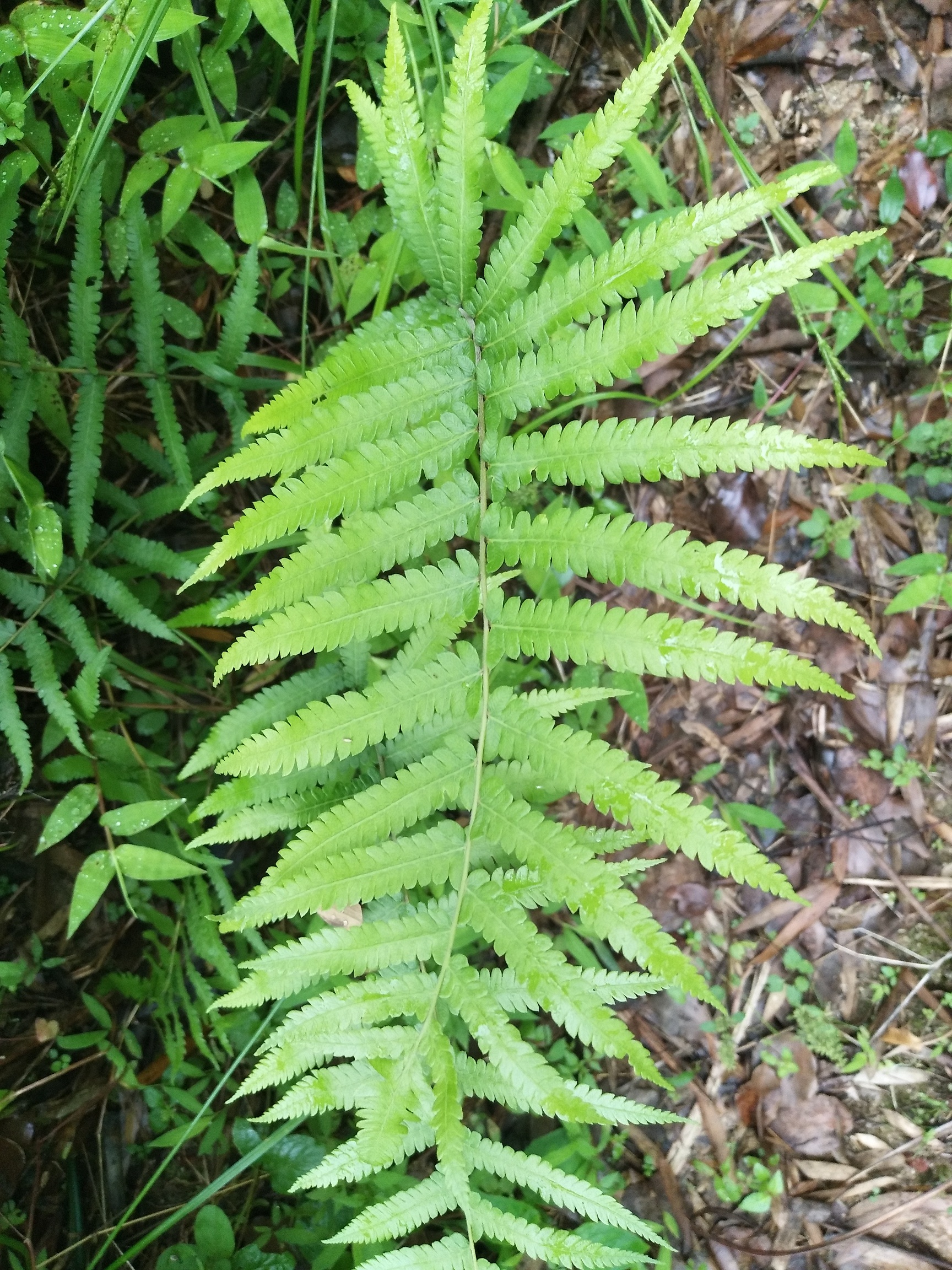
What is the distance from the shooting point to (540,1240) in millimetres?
1673

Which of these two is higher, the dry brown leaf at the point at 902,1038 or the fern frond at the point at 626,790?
the fern frond at the point at 626,790

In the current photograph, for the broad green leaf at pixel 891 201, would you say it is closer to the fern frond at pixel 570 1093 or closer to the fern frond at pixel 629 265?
the fern frond at pixel 629 265

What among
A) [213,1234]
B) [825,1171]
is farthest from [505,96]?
[825,1171]

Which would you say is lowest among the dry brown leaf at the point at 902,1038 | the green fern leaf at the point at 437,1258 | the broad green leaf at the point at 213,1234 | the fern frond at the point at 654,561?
the dry brown leaf at the point at 902,1038

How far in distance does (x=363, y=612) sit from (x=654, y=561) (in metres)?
0.56

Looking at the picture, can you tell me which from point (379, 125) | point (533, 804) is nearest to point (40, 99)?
point (379, 125)

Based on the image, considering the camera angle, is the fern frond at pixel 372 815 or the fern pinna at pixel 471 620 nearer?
the fern pinna at pixel 471 620

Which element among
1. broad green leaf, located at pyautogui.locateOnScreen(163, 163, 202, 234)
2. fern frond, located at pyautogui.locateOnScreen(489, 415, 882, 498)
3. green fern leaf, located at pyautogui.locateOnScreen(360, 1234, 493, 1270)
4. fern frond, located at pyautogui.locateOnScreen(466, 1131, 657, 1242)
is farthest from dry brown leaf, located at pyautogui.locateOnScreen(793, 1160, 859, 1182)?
broad green leaf, located at pyautogui.locateOnScreen(163, 163, 202, 234)

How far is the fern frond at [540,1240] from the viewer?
1618mm

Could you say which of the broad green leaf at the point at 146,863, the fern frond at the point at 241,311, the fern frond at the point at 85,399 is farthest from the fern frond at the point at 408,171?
the broad green leaf at the point at 146,863

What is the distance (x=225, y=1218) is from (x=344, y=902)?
1.68m

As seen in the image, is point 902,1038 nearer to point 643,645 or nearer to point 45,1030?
point 643,645

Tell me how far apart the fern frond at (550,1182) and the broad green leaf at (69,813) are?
139 cm

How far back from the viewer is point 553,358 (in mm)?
1630
